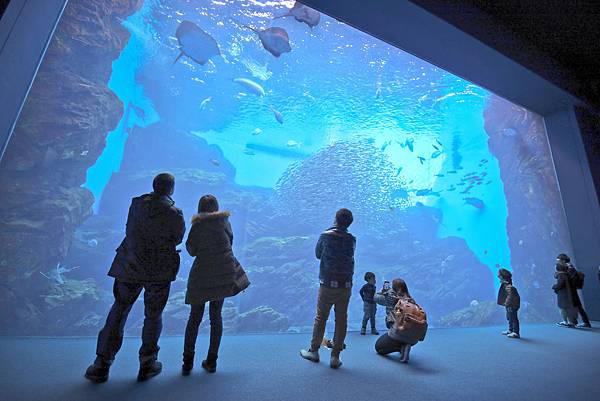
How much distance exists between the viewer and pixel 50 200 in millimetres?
9789

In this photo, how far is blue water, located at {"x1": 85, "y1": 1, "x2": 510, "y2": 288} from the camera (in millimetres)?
13148

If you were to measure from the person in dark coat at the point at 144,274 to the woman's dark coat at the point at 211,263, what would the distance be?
0.73ft

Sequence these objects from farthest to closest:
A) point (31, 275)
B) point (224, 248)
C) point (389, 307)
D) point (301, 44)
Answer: point (301, 44)
point (31, 275)
point (389, 307)
point (224, 248)

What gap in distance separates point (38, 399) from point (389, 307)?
13.0ft

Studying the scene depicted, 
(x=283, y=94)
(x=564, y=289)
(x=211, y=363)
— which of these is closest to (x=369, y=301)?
(x=211, y=363)

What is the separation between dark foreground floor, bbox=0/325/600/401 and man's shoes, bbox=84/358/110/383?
7cm

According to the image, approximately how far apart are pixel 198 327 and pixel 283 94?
1958 cm

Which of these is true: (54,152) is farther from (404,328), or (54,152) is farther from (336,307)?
(404,328)

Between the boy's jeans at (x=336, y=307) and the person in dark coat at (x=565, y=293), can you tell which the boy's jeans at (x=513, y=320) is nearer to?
the person in dark coat at (x=565, y=293)

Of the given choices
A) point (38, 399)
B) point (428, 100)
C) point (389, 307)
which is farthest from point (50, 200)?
point (428, 100)

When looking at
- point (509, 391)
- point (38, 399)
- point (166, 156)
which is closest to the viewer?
point (38, 399)

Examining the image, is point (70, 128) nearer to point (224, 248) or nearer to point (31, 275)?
point (31, 275)

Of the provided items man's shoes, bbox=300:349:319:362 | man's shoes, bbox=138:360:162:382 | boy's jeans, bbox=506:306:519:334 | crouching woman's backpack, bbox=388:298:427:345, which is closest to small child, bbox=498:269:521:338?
boy's jeans, bbox=506:306:519:334

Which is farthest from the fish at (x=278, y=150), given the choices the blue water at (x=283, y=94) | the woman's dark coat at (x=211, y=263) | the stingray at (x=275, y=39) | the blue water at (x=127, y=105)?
the woman's dark coat at (x=211, y=263)
